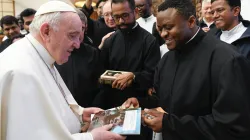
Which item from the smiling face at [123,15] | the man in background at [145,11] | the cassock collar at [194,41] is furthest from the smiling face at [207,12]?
the cassock collar at [194,41]

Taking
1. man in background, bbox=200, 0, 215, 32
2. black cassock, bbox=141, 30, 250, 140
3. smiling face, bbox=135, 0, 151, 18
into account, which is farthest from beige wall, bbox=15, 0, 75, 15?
black cassock, bbox=141, 30, 250, 140

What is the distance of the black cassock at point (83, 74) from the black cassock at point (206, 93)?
1.17 metres

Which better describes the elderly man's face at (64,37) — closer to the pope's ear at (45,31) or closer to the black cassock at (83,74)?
the pope's ear at (45,31)

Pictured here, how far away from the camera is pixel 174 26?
2082 mm

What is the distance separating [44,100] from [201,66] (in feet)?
3.72

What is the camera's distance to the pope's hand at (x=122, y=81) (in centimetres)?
296

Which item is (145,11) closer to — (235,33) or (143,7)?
(143,7)

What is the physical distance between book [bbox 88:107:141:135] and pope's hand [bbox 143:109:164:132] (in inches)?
2.9

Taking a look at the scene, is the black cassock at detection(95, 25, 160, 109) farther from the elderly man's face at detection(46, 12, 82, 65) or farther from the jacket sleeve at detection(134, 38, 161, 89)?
the elderly man's face at detection(46, 12, 82, 65)

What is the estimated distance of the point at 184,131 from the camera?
2010 millimetres

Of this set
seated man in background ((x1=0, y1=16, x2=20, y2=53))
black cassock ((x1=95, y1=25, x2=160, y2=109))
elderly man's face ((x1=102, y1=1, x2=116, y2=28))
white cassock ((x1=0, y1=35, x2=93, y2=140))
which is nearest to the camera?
white cassock ((x1=0, y1=35, x2=93, y2=140))

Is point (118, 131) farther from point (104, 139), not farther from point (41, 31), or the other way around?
point (41, 31)

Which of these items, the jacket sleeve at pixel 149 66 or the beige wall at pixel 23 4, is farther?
the beige wall at pixel 23 4

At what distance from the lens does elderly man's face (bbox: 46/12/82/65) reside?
201 centimetres
